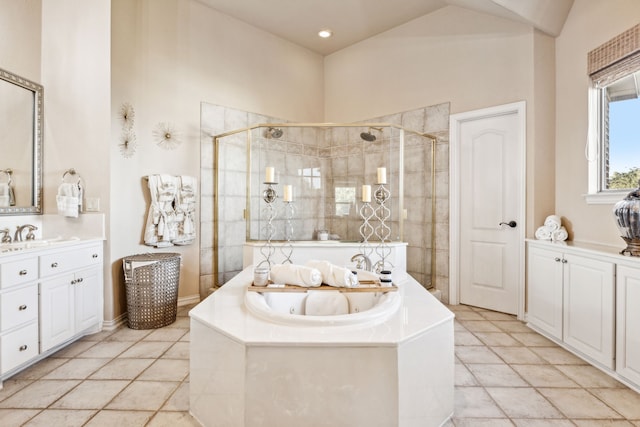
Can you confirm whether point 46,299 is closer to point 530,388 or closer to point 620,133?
point 530,388

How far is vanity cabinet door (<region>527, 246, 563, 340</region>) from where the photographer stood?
259 centimetres

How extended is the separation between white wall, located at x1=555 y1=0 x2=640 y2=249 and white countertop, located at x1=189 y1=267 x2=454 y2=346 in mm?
1750

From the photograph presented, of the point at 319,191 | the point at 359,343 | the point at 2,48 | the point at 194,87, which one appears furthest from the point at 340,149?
the point at 2,48

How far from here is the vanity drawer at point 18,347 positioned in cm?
195

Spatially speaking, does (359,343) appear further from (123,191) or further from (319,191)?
(123,191)

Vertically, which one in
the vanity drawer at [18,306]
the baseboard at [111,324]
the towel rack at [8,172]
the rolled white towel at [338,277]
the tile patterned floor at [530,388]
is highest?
the towel rack at [8,172]

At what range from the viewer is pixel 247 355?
4.33 ft

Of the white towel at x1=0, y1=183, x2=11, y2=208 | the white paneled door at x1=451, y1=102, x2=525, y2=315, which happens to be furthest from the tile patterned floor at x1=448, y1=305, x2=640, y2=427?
the white towel at x1=0, y1=183, x2=11, y2=208

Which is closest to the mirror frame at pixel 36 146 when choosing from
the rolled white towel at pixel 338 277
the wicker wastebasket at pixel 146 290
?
the wicker wastebasket at pixel 146 290

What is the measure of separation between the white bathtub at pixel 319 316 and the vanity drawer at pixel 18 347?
1.46 metres

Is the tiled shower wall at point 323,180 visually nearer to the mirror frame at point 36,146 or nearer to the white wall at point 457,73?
the white wall at point 457,73

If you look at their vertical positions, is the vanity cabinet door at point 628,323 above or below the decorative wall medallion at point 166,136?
below

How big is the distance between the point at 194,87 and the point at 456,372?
3.50 metres

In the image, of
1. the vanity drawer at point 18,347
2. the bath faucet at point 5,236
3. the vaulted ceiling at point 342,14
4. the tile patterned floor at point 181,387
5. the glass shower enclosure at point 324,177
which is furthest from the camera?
the glass shower enclosure at point 324,177
